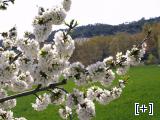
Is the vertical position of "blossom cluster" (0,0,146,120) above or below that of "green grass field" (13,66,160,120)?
above

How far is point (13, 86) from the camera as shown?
324 inches

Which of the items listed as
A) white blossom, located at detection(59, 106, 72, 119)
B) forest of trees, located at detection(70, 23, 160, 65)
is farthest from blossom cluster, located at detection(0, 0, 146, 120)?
forest of trees, located at detection(70, 23, 160, 65)

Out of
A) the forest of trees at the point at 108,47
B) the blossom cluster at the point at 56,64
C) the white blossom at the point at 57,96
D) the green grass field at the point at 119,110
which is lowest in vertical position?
the forest of trees at the point at 108,47

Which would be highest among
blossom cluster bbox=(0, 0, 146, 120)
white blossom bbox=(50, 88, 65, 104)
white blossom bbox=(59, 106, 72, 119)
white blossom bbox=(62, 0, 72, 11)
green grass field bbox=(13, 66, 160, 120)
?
white blossom bbox=(62, 0, 72, 11)

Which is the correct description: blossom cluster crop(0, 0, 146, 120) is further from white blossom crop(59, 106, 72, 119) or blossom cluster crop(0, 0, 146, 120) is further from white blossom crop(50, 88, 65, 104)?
white blossom crop(59, 106, 72, 119)

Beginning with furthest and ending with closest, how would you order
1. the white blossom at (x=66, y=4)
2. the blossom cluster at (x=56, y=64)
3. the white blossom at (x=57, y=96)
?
the white blossom at (x=66, y=4) → the white blossom at (x=57, y=96) → the blossom cluster at (x=56, y=64)

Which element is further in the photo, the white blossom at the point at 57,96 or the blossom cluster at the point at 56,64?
the white blossom at the point at 57,96

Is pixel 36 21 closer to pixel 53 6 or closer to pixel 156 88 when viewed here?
pixel 53 6

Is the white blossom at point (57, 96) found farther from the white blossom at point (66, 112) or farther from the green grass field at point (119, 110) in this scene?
the green grass field at point (119, 110)

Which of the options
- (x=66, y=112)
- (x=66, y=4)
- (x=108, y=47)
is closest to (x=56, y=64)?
(x=66, y=4)

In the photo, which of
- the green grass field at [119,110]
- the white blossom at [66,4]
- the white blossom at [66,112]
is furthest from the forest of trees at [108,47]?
the white blossom at [66,4]

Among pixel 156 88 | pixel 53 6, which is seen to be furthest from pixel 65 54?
pixel 156 88

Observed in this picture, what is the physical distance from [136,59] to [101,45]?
507ft

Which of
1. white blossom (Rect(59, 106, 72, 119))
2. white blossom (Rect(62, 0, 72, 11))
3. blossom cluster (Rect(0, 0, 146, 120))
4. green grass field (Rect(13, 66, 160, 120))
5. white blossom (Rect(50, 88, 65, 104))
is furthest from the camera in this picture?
green grass field (Rect(13, 66, 160, 120))
